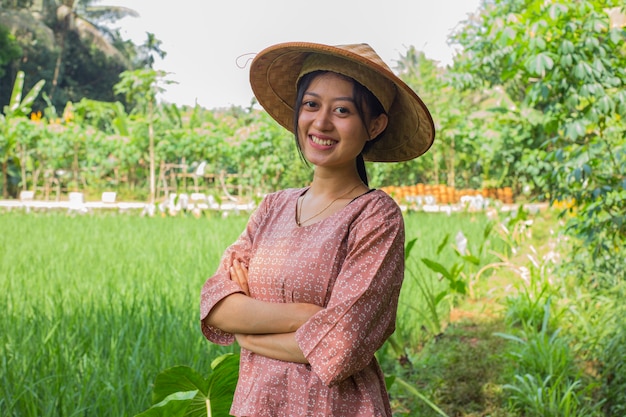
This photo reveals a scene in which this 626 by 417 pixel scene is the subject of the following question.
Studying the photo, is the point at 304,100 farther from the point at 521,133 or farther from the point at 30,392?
the point at 521,133

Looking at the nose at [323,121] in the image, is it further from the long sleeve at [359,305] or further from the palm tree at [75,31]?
the palm tree at [75,31]

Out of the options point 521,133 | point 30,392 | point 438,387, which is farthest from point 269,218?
point 521,133

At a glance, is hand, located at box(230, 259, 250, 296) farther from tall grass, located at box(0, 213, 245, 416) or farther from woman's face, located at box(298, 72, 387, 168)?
tall grass, located at box(0, 213, 245, 416)

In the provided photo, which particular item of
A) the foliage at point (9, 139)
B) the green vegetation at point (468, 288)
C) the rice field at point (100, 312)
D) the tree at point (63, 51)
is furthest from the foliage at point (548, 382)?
the tree at point (63, 51)

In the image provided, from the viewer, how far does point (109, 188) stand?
13.0m

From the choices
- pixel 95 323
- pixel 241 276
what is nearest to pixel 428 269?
pixel 95 323

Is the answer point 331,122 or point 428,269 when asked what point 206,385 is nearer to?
point 331,122

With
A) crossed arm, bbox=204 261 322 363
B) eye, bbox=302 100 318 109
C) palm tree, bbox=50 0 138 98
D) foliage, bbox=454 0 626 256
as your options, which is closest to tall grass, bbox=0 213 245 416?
crossed arm, bbox=204 261 322 363

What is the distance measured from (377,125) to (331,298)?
297 mm

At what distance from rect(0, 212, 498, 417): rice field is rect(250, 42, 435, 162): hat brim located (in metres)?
0.86

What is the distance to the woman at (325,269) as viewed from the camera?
1.06 meters

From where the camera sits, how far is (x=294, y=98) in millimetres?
1358

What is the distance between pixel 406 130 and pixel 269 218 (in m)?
0.27

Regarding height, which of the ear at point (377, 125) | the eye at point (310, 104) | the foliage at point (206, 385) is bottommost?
the foliage at point (206, 385)
